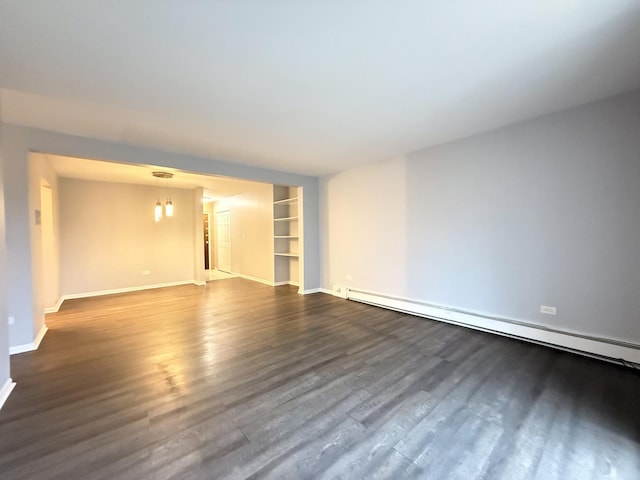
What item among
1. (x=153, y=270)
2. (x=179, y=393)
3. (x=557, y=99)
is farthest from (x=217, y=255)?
(x=557, y=99)

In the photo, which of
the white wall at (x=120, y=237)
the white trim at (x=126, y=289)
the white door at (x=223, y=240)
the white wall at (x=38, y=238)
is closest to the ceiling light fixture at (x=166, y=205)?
the white wall at (x=120, y=237)

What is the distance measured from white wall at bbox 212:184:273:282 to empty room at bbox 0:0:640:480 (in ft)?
6.82

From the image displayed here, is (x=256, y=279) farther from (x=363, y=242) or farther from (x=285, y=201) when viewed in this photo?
(x=363, y=242)

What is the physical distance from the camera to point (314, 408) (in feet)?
6.71

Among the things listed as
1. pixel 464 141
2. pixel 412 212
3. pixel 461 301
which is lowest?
pixel 461 301

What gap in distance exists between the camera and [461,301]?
3.84 metres

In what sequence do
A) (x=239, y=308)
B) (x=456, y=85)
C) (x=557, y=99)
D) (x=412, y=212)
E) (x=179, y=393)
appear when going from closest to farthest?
1. (x=179, y=393)
2. (x=456, y=85)
3. (x=557, y=99)
4. (x=412, y=212)
5. (x=239, y=308)

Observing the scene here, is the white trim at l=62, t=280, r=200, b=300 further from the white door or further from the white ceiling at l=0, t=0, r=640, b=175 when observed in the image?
the white ceiling at l=0, t=0, r=640, b=175

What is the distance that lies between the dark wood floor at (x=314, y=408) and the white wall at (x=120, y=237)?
3.11 m

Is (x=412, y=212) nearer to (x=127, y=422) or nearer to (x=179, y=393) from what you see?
(x=179, y=393)

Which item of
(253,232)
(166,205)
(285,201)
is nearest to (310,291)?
(285,201)

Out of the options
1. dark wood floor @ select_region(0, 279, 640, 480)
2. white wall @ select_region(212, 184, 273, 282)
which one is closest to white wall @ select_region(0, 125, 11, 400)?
dark wood floor @ select_region(0, 279, 640, 480)

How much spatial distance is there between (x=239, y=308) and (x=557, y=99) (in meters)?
5.31

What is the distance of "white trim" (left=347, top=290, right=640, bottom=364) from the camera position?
106 inches
